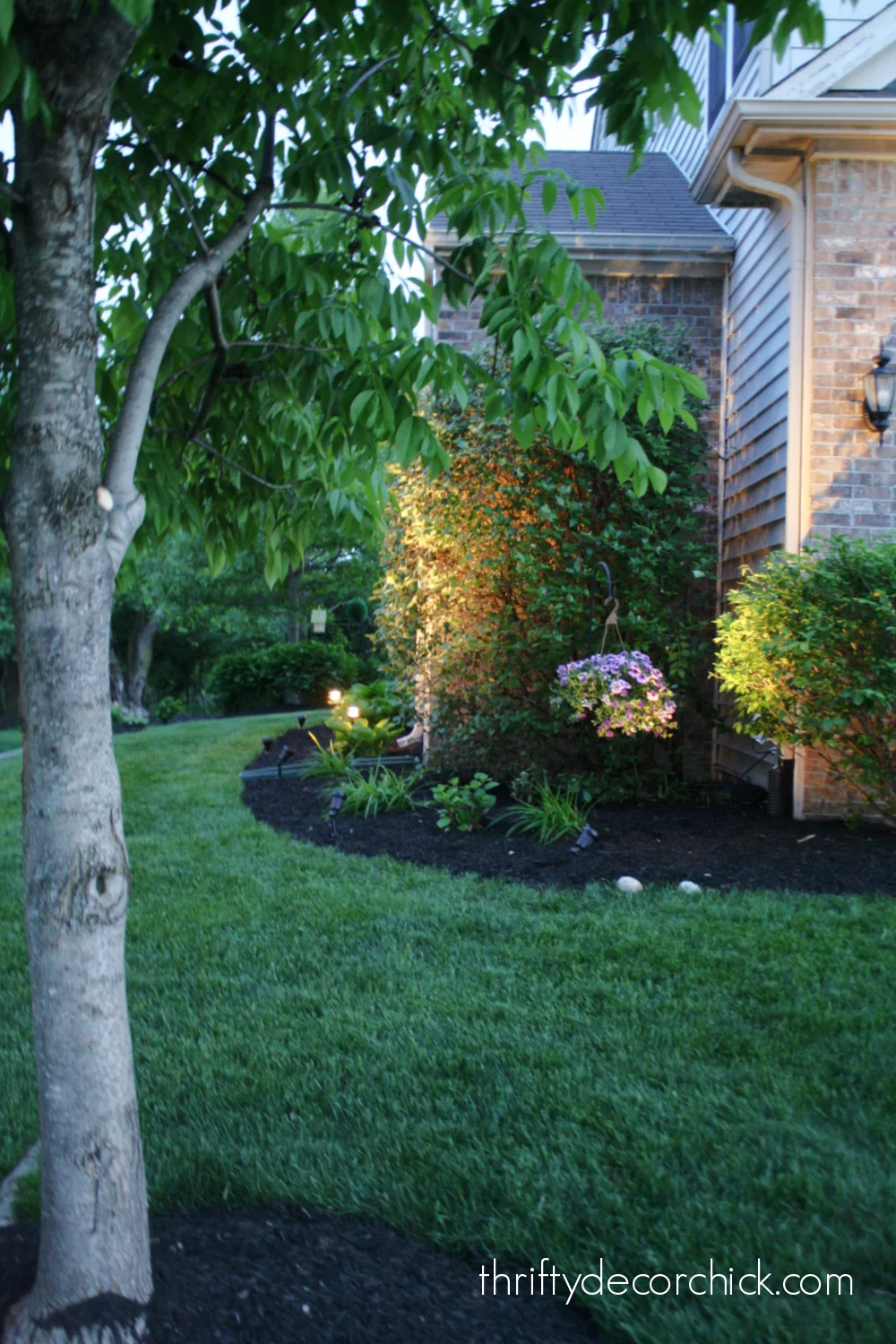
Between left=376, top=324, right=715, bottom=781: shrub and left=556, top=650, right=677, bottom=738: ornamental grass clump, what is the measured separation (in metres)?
0.78

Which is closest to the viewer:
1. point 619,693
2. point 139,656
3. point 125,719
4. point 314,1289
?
point 314,1289

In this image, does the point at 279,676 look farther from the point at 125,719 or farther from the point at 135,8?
the point at 135,8

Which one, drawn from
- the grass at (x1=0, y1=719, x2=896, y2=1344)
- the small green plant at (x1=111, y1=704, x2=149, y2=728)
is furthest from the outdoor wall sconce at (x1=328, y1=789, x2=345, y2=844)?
the small green plant at (x1=111, y1=704, x2=149, y2=728)

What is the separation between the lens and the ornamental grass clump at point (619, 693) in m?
5.69

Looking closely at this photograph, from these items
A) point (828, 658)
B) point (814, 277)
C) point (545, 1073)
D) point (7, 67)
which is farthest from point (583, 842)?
point (7, 67)

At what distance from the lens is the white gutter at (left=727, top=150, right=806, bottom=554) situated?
6094mm

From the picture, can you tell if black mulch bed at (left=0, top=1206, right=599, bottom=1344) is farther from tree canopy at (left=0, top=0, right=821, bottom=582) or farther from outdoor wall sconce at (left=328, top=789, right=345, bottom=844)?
outdoor wall sconce at (left=328, top=789, right=345, bottom=844)

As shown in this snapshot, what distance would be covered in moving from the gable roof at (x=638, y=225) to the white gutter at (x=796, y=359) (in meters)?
0.82

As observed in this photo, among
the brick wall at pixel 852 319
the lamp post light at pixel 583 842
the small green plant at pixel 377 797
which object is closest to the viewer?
the lamp post light at pixel 583 842

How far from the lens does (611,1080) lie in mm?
2775

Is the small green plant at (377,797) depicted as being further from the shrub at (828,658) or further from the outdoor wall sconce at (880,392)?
the outdoor wall sconce at (880,392)

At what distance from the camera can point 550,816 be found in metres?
5.75

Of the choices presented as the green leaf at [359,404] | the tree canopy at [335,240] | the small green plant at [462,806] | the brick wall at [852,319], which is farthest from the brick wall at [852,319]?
the green leaf at [359,404]

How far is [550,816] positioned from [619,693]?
32.2 inches
